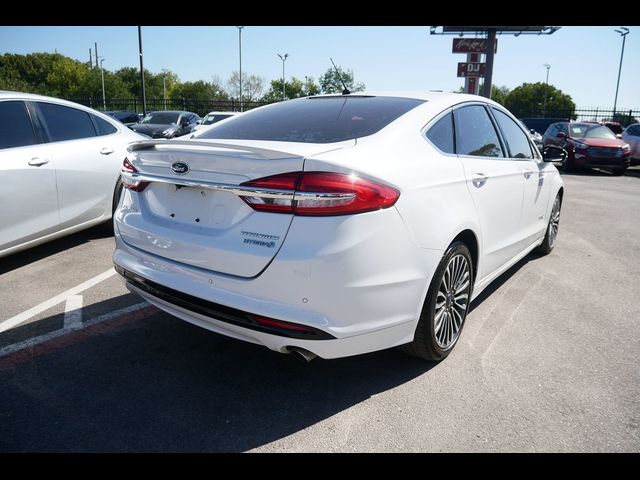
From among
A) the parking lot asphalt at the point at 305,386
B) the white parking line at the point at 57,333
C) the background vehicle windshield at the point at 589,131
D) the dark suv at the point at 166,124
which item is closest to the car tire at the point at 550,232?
the parking lot asphalt at the point at 305,386

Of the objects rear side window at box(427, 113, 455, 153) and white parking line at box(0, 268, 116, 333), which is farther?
white parking line at box(0, 268, 116, 333)

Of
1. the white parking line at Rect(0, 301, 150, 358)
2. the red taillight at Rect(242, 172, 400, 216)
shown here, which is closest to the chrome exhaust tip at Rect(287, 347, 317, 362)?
the red taillight at Rect(242, 172, 400, 216)

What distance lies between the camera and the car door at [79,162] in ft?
16.3

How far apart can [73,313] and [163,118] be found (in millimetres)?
15663

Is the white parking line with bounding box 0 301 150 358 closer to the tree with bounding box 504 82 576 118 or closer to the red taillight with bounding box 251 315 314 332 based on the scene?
the red taillight with bounding box 251 315 314 332

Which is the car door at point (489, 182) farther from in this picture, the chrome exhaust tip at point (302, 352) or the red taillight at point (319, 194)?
the chrome exhaust tip at point (302, 352)

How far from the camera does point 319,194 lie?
7.46 ft

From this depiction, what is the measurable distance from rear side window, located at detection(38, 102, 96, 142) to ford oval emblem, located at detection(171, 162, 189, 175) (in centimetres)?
298

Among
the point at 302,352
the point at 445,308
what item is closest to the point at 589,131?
the point at 445,308

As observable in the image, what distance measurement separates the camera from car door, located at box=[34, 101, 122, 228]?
4.96 metres

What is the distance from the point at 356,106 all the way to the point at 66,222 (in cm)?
335

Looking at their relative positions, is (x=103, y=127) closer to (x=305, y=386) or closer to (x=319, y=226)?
(x=305, y=386)

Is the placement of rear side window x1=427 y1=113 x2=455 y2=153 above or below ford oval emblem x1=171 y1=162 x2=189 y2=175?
above
